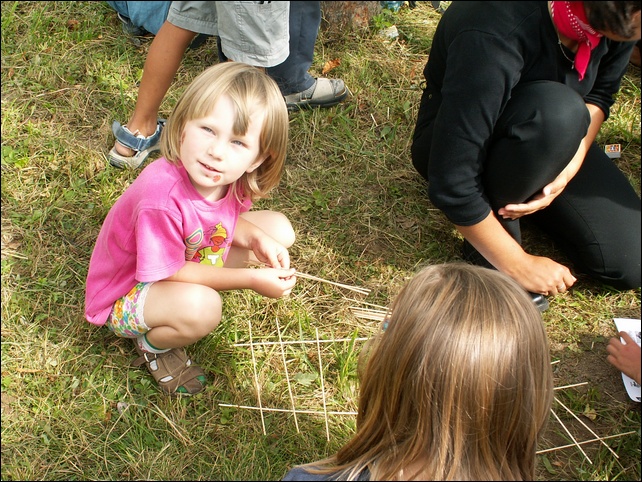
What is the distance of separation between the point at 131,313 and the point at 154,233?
0.31 m

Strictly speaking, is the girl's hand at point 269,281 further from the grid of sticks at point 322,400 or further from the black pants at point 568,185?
the black pants at point 568,185

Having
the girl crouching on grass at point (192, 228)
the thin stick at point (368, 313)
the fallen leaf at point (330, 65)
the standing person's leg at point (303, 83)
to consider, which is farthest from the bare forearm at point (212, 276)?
the fallen leaf at point (330, 65)

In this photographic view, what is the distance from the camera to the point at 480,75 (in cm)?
176

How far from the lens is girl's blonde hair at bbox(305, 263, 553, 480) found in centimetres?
140

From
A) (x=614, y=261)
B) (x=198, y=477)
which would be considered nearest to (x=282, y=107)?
(x=198, y=477)

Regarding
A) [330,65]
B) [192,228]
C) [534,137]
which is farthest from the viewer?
[330,65]

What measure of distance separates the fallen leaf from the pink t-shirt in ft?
3.95

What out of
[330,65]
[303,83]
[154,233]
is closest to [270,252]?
[154,233]

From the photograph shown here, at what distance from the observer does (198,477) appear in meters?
2.00

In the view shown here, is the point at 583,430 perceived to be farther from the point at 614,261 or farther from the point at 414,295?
A: the point at 414,295

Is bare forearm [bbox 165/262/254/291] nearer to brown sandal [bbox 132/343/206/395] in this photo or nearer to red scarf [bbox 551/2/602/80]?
brown sandal [bbox 132/343/206/395]

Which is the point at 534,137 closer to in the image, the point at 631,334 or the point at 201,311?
the point at 631,334

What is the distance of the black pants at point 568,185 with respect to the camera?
6.57 feet

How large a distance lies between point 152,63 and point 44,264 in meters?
0.82
